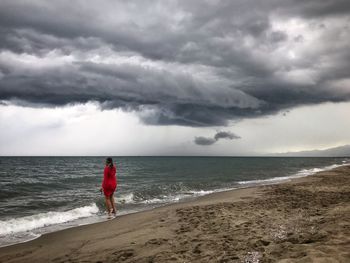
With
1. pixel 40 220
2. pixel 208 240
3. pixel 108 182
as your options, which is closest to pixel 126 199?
pixel 108 182

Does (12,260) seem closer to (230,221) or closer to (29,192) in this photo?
(230,221)

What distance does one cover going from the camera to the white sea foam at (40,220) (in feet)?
37.1

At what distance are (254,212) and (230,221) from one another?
5.97 ft

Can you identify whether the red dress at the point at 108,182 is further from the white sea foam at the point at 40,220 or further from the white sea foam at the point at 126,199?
the white sea foam at the point at 126,199

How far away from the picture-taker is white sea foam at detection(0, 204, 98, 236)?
445 inches

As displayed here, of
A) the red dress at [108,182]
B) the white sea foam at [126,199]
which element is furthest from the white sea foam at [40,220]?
the white sea foam at [126,199]

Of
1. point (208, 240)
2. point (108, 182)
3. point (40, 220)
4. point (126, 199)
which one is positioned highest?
point (108, 182)

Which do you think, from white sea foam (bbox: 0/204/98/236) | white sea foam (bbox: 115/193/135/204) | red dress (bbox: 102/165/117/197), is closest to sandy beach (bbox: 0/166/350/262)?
white sea foam (bbox: 0/204/98/236)

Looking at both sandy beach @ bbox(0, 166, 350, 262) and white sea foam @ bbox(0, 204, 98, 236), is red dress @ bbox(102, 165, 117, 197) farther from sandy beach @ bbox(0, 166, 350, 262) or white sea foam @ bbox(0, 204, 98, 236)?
sandy beach @ bbox(0, 166, 350, 262)

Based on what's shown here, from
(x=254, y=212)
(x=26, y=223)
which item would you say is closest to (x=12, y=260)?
(x=26, y=223)

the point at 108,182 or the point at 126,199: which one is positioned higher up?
the point at 108,182

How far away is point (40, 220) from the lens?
12.5m

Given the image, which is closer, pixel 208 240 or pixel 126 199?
pixel 208 240

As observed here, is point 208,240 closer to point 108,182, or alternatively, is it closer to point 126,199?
point 108,182
